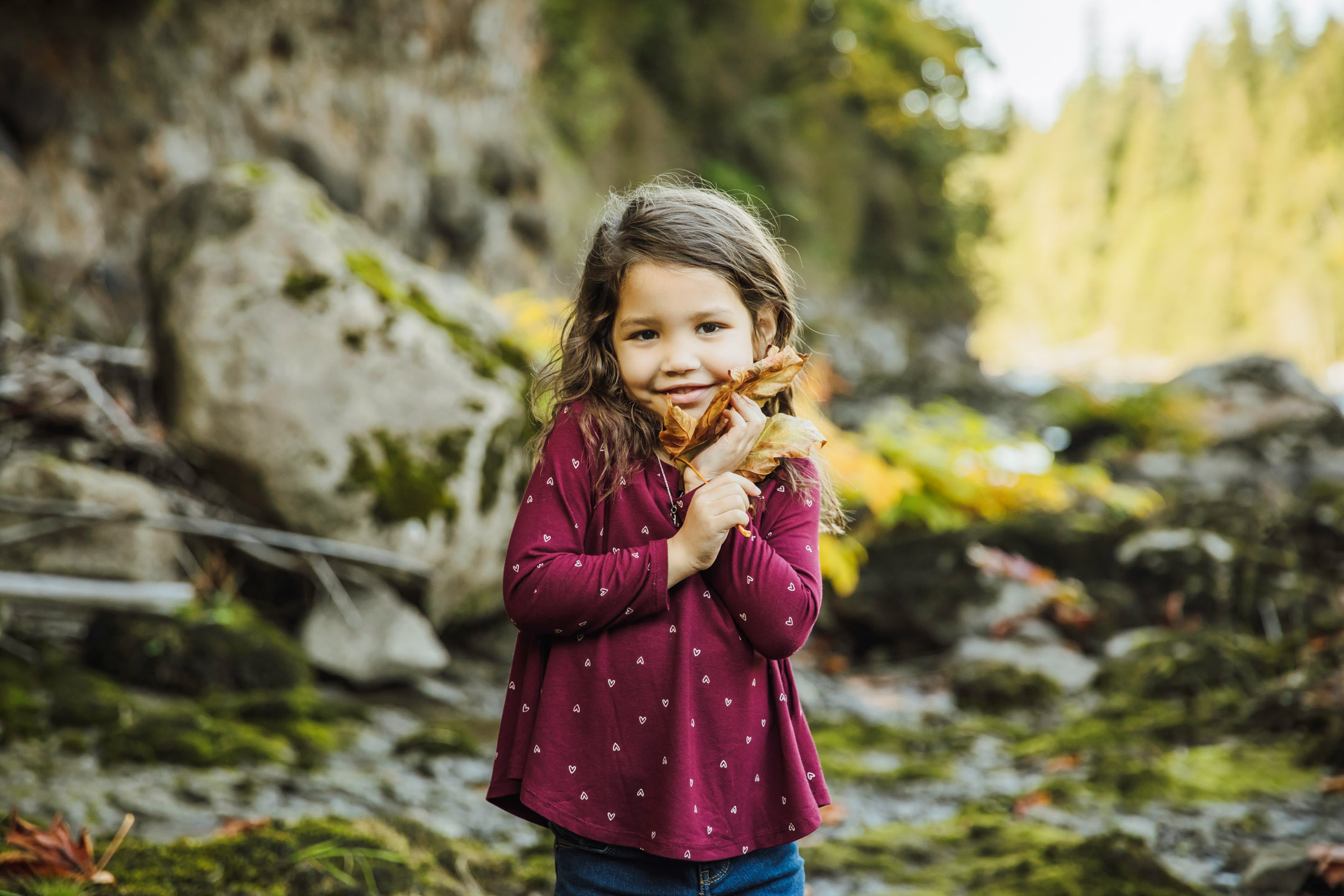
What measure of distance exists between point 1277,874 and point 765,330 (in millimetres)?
2171

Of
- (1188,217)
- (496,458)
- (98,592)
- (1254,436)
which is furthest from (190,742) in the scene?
(1188,217)

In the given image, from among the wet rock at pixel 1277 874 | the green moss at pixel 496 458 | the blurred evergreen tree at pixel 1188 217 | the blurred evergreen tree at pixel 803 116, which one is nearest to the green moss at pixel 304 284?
the green moss at pixel 496 458

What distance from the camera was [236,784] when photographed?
3143 millimetres

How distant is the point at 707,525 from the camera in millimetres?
1591

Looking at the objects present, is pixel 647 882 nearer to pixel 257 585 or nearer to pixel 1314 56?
pixel 257 585

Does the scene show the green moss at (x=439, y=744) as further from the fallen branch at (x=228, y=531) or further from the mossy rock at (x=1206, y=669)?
the mossy rock at (x=1206, y=669)

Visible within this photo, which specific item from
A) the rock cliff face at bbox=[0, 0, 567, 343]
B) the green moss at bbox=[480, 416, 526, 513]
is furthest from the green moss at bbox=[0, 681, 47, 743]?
the rock cliff face at bbox=[0, 0, 567, 343]

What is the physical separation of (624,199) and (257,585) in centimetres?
377

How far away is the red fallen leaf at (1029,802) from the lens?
11.8 feet

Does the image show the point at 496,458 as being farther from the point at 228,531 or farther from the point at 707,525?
the point at 707,525

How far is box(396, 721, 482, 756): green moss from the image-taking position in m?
3.78

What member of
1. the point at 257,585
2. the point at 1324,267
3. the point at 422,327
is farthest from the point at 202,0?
the point at 1324,267

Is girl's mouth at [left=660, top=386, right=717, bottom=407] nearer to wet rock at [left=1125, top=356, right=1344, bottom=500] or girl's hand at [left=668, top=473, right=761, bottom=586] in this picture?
girl's hand at [left=668, top=473, right=761, bottom=586]

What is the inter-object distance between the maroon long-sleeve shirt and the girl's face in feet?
0.61
